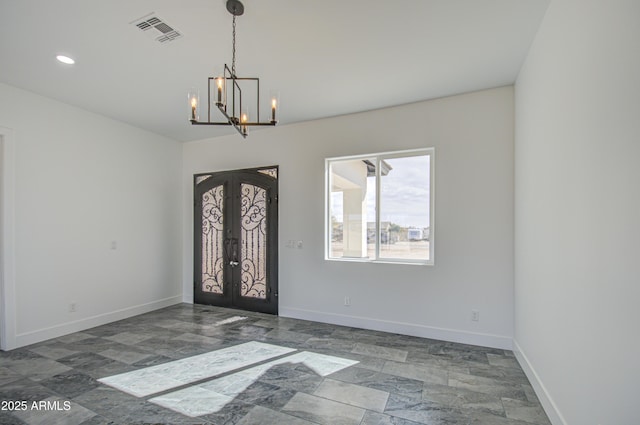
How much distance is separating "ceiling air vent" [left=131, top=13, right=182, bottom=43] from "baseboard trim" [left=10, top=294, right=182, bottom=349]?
370cm

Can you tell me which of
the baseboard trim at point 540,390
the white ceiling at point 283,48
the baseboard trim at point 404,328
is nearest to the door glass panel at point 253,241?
the baseboard trim at point 404,328

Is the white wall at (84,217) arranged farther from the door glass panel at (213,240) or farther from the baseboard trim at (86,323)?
the door glass panel at (213,240)

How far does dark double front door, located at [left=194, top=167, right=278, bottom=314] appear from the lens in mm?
4906

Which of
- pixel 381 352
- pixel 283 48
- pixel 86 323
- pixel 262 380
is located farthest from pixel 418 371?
pixel 86 323

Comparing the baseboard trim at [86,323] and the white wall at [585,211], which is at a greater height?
the white wall at [585,211]

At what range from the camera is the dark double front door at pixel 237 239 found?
4906 millimetres

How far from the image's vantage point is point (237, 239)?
5180 mm

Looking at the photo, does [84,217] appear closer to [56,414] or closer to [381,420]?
[56,414]

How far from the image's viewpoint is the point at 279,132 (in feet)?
15.9

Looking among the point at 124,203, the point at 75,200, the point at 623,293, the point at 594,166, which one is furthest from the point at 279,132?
the point at 623,293

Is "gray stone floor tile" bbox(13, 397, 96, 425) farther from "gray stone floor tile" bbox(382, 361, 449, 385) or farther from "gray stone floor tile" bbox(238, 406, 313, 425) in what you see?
"gray stone floor tile" bbox(382, 361, 449, 385)

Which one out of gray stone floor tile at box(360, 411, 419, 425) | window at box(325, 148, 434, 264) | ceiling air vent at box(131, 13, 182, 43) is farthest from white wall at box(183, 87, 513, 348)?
ceiling air vent at box(131, 13, 182, 43)

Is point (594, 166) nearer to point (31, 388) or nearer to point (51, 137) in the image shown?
point (31, 388)

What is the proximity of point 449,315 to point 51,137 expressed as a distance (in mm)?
5428
